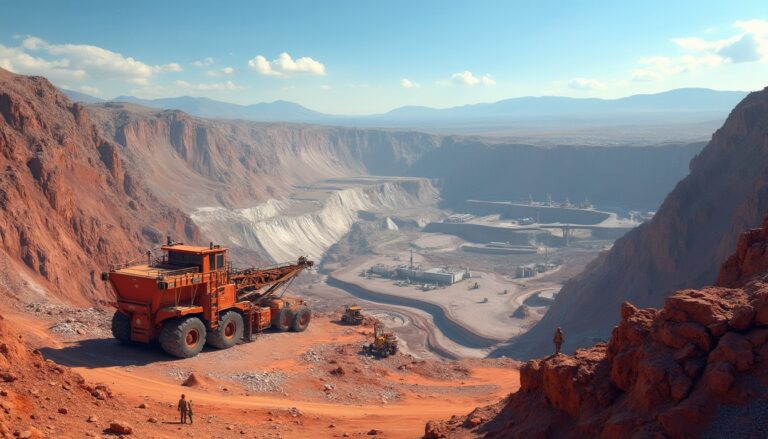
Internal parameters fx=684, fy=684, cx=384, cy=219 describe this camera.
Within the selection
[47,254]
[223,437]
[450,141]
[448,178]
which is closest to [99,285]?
[47,254]

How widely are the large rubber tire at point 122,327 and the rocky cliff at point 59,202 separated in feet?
30.9

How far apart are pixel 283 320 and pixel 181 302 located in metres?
6.26

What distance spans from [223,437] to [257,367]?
25.5 feet

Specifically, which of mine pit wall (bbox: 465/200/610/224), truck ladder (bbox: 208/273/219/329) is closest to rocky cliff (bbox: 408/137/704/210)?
mine pit wall (bbox: 465/200/610/224)

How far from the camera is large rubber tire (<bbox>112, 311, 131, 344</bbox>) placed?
68.4ft

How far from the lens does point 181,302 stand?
20984mm

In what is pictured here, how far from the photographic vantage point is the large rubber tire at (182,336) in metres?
20.4

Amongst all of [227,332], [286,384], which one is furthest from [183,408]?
[227,332]

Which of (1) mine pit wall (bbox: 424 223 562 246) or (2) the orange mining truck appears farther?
(1) mine pit wall (bbox: 424 223 562 246)

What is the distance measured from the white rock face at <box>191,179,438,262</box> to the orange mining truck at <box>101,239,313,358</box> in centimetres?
6051

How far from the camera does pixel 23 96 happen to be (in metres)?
48.6

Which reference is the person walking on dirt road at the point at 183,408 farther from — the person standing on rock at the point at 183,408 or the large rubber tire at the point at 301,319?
the large rubber tire at the point at 301,319

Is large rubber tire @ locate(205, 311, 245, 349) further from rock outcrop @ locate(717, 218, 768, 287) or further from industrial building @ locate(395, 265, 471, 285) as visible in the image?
industrial building @ locate(395, 265, 471, 285)

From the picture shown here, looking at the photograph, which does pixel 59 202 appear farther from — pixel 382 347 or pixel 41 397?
pixel 41 397
